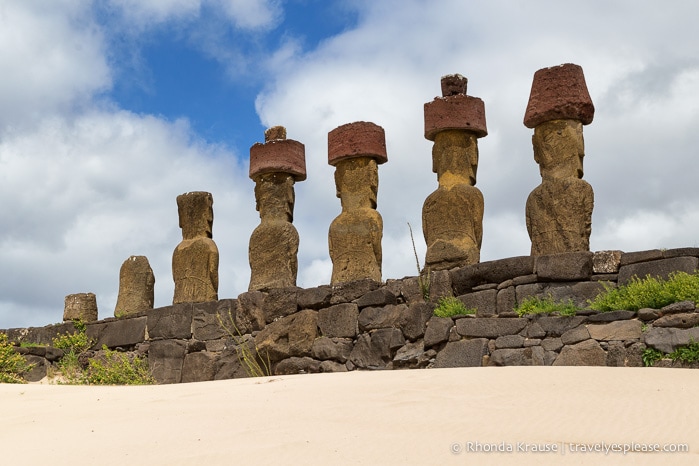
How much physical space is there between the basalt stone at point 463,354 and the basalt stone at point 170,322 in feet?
13.1

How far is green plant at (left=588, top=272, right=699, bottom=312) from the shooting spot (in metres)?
8.33

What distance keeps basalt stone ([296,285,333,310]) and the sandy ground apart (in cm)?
296

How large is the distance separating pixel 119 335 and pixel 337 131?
4.23m

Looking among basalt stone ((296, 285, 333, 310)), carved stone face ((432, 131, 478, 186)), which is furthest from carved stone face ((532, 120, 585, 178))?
basalt stone ((296, 285, 333, 310))

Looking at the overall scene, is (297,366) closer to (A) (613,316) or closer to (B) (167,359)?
(B) (167,359)

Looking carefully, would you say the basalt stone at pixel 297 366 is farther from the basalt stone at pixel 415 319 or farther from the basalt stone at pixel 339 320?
the basalt stone at pixel 415 319

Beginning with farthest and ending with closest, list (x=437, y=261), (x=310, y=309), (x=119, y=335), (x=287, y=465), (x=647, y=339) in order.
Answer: (x=119, y=335), (x=310, y=309), (x=437, y=261), (x=647, y=339), (x=287, y=465)

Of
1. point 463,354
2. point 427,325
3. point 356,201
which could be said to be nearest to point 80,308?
point 356,201

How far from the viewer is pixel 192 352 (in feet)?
39.5

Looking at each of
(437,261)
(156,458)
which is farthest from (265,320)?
(156,458)

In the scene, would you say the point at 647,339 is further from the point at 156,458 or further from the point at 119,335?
the point at 119,335

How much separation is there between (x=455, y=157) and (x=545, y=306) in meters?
2.60

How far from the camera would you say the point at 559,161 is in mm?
→ 10305

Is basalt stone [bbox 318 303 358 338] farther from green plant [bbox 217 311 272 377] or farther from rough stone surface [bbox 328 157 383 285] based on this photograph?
green plant [bbox 217 311 272 377]
